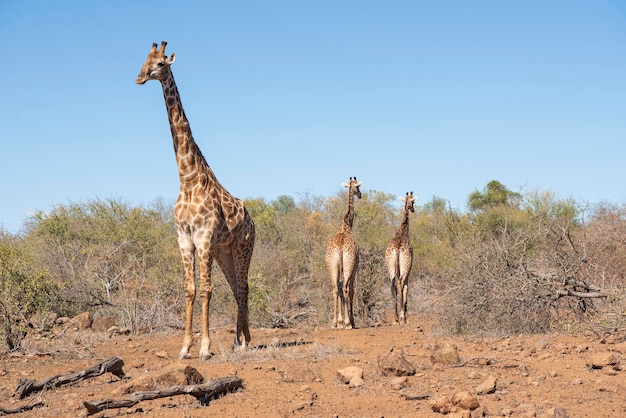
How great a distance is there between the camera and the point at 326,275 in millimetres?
16094

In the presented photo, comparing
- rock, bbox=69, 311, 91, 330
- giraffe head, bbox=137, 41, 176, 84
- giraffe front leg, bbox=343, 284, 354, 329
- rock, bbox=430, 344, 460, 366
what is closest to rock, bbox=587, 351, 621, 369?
rock, bbox=430, 344, 460, 366

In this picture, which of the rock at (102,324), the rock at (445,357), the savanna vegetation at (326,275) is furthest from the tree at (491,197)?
the rock at (445,357)

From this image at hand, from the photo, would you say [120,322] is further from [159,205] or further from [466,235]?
[159,205]

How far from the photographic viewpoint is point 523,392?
20.0 feet

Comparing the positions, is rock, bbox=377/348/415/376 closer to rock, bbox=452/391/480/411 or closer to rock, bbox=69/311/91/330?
rock, bbox=452/391/480/411

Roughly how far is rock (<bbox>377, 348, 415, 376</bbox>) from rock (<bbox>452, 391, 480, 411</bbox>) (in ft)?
4.05

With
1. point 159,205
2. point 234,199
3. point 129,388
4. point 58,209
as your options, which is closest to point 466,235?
point 234,199

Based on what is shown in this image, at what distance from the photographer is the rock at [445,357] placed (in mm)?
7227

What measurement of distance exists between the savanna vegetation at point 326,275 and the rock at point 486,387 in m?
3.13

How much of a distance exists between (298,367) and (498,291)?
3783mm

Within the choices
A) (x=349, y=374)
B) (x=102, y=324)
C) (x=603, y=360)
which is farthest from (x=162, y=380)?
(x=102, y=324)

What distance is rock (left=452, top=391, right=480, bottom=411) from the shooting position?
219 inches

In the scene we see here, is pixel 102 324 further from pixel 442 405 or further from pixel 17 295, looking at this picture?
pixel 442 405

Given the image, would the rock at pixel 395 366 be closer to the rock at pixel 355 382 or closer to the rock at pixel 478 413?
the rock at pixel 355 382
